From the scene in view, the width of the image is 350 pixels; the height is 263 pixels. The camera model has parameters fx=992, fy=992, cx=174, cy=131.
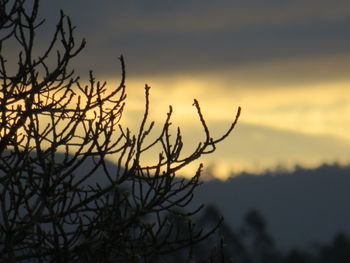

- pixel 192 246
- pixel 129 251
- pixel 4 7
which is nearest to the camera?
pixel 192 246

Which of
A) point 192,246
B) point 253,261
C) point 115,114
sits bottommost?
point 253,261

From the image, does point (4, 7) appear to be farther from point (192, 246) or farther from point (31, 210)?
point (192, 246)

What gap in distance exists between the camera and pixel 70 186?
10.6 m

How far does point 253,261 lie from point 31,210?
589 ft

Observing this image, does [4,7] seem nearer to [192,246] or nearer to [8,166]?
[8,166]

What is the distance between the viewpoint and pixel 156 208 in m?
10.5

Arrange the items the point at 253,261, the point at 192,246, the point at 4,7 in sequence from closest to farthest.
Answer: the point at 192,246 → the point at 4,7 → the point at 253,261

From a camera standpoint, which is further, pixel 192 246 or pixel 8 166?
pixel 8 166

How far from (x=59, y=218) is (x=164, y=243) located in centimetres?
110

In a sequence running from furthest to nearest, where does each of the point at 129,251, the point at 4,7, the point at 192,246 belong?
the point at 4,7 → the point at 129,251 → the point at 192,246

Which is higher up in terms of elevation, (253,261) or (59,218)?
(59,218)

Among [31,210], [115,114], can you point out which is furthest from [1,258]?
[115,114]

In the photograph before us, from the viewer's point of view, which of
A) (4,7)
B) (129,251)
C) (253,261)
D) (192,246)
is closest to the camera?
(192,246)

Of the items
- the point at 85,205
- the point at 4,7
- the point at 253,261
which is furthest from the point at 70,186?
the point at 253,261
